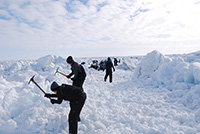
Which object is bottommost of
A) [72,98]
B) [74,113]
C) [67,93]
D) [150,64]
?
[74,113]

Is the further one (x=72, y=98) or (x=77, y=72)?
(x=77, y=72)

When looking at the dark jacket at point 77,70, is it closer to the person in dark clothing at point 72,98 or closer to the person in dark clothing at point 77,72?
the person in dark clothing at point 77,72

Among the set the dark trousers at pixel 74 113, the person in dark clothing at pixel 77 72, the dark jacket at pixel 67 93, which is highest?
the person in dark clothing at pixel 77 72

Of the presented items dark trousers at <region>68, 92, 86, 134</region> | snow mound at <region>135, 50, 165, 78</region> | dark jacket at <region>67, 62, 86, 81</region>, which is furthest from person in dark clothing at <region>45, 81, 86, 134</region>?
snow mound at <region>135, 50, 165, 78</region>

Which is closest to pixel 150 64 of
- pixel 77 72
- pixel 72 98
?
pixel 77 72

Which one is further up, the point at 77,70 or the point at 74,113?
the point at 77,70

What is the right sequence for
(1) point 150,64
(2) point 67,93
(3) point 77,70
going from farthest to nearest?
(1) point 150,64, (3) point 77,70, (2) point 67,93

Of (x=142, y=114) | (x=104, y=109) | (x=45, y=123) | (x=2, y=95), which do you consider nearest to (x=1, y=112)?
(x=2, y=95)

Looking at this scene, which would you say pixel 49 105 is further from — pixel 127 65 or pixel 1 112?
pixel 127 65

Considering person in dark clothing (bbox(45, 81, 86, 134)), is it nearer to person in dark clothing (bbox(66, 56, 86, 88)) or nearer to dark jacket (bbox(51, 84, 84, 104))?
dark jacket (bbox(51, 84, 84, 104))

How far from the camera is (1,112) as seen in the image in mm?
3186

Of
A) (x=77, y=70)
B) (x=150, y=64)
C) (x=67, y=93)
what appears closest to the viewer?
(x=67, y=93)

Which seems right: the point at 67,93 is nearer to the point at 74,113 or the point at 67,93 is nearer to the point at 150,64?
the point at 74,113

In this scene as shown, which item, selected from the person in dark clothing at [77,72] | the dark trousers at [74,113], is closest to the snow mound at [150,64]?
the person in dark clothing at [77,72]
